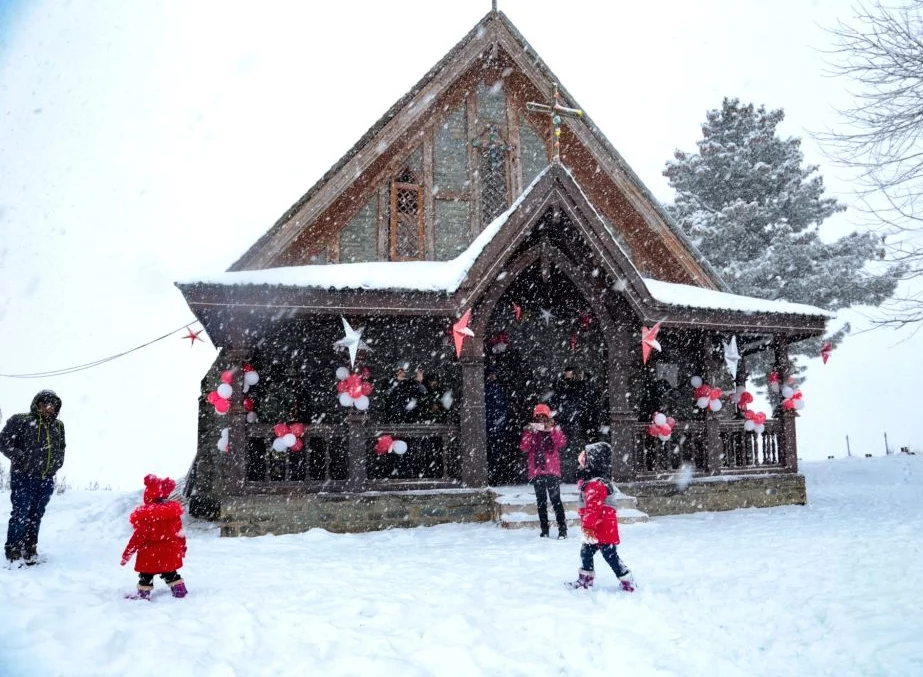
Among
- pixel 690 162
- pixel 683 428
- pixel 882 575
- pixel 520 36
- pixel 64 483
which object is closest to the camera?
pixel 882 575

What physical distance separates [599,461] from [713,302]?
6994 mm

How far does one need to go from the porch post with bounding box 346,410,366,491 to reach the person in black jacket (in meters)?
3.90

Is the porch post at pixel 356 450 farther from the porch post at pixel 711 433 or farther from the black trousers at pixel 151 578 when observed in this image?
the porch post at pixel 711 433

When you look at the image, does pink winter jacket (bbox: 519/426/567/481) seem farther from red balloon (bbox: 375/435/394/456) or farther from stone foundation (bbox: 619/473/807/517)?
stone foundation (bbox: 619/473/807/517)

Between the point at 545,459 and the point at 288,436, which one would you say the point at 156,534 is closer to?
the point at 288,436

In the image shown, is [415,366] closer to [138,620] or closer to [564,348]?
[564,348]

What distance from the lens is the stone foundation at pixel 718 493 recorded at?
10.9 meters

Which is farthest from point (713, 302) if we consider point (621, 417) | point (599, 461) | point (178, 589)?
point (178, 589)

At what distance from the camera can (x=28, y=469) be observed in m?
6.73

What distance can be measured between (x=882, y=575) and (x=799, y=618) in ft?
5.66

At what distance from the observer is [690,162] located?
23.9 metres

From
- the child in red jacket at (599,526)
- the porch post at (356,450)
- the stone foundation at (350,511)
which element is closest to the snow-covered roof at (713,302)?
the stone foundation at (350,511)

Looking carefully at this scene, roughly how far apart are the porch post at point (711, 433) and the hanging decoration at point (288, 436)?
23.0ft

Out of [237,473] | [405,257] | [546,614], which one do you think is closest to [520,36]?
[405,257]
